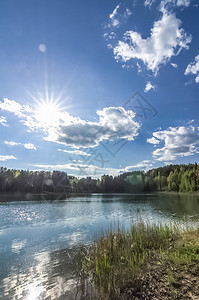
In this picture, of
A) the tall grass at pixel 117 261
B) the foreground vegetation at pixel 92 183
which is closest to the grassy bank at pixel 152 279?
the tall grass at pixel 117 261

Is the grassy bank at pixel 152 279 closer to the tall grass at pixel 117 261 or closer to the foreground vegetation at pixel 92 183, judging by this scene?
the tall grass at pixel 117 261

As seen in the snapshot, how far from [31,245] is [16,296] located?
24.8 ft

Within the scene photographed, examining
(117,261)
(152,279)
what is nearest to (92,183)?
(117,261)

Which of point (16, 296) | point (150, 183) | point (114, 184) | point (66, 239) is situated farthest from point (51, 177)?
point (16, 296)

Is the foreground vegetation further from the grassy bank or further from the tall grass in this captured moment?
the grassy bank

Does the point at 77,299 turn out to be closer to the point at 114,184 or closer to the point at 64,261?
the point at 64,261

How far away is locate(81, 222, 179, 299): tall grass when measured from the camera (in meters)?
6.00

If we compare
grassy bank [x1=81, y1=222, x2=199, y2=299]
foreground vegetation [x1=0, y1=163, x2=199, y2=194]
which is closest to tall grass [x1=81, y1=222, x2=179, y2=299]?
grassy bank [x1=81, y1=222, x2=199, y2=299]

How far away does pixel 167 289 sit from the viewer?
5289 mm

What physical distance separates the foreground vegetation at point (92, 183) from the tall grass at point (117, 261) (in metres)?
85.2

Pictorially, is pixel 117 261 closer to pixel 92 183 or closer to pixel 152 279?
pixel 152 279

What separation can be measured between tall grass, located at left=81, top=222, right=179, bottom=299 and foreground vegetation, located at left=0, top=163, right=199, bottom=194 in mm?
85219

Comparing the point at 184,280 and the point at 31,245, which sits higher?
the point at 184,280

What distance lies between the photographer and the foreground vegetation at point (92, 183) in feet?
350
